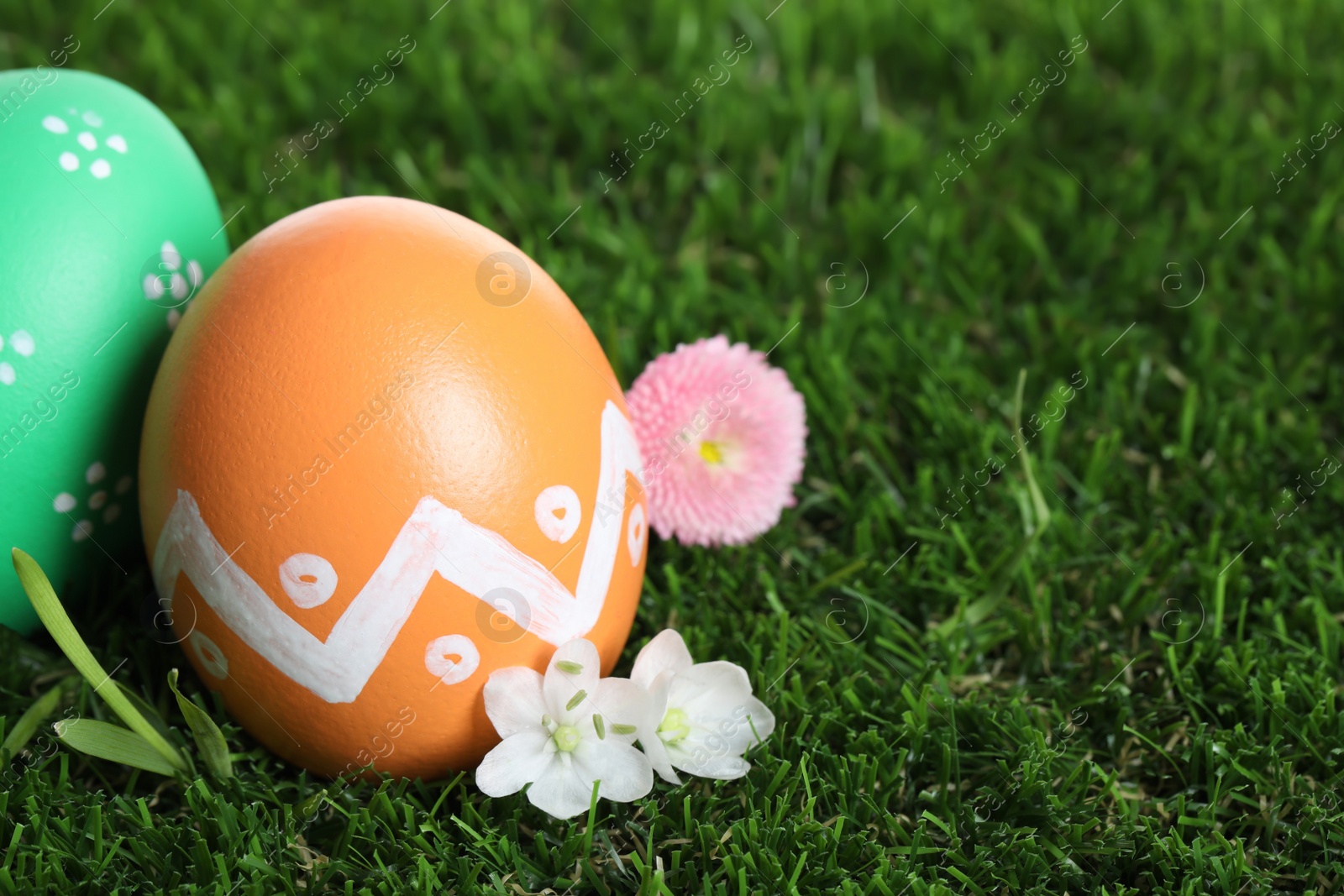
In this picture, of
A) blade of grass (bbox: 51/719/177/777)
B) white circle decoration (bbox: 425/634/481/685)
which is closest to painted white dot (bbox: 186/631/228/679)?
blade of grass (bbox: 51/719/177/777)

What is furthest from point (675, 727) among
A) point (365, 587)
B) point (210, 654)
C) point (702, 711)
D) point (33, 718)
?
point (33, 718)

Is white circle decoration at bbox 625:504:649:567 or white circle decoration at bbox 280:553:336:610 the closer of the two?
white circle decoration at bbox 280:553:336:610

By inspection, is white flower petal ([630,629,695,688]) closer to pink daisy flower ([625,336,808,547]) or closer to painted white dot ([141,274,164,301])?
pink daisy flower ([625,336,808,547])

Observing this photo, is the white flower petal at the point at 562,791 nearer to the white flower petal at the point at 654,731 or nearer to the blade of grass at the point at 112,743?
the white flower petal at the point at 654,731

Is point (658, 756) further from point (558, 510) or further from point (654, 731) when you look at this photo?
point (558, 510)

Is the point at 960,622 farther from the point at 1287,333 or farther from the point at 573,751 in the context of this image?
the point at 1287,333

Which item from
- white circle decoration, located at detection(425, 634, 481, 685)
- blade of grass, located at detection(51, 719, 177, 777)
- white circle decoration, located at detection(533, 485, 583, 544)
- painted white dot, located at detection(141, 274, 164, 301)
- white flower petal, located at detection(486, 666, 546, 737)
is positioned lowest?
white flower petal, located at detection(486, 666, 546, 737)
